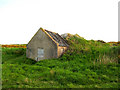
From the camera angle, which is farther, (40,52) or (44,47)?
(40,52)

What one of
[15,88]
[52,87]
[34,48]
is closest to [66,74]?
[52,87]

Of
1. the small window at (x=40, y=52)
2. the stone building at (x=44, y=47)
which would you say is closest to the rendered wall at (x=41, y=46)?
the stone building at (x=44, y=47)

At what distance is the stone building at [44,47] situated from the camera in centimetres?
1654

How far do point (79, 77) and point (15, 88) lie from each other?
4.73 meters

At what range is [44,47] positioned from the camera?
688 inches

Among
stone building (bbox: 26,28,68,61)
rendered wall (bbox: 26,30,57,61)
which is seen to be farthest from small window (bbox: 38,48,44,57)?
rendered wall (bbox: 26,30,57,61)

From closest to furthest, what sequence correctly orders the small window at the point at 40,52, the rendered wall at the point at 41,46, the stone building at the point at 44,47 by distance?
the stone building at the point at 44,47
the rendered wall at the point at 41,46
the small window at the point at 40,52

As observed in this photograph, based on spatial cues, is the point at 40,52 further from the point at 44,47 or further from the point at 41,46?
the point at 44,47

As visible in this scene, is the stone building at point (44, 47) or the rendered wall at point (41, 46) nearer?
the stone building at point (44, 47)

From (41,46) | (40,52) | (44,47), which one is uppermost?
(41,46)

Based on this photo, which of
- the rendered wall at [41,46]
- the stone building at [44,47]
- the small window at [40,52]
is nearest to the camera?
the stone building at [44,47]

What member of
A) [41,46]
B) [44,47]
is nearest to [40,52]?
[41,46]

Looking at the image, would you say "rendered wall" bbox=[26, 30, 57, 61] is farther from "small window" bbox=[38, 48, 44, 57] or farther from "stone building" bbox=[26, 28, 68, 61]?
"small window" bbox=[38, 48, 44, 57]

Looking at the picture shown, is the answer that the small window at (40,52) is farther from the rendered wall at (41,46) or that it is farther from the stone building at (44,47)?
the rendered wall at (41,46)
